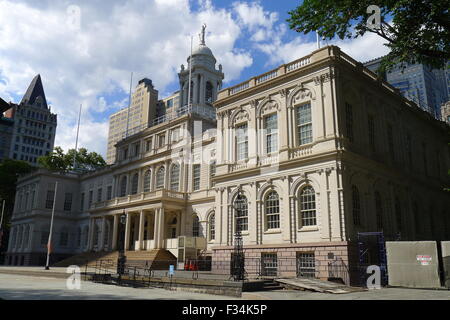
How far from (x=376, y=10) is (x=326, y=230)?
1259 cm

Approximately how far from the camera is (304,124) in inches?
1063

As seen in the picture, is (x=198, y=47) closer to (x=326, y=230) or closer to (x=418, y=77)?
(x=326, y=230)

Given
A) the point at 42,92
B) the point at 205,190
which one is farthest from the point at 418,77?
the point at 42,92

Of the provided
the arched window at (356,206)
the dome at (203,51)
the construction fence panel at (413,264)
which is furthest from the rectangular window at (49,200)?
the construction fence panel at (413,264)

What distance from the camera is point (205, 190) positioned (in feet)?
125

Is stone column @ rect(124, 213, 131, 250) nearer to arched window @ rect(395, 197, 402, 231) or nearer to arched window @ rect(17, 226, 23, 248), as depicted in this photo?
arched window @ rect(17, 226, 23, 248)

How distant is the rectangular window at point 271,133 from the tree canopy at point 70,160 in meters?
45.1

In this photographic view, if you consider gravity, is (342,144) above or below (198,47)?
below

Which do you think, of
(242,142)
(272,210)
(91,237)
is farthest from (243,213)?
(91,237)

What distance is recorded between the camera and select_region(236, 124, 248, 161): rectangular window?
30.5 meters

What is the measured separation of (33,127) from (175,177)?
97805mm

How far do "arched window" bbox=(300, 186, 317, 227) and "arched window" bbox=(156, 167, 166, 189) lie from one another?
21.5 metres

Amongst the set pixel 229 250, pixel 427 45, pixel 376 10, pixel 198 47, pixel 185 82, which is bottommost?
pixel 229 250

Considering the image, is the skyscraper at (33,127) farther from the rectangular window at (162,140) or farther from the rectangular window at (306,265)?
the rectangular window at (306,265)
